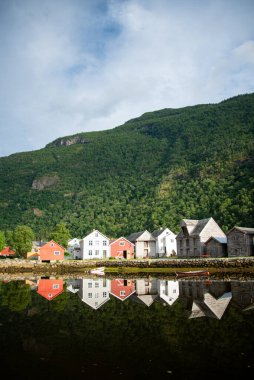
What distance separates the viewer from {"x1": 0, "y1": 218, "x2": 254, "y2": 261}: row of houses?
60.3 meters

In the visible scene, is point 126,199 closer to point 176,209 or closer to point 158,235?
point 176,209

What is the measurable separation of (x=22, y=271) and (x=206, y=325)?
5388 centimetres

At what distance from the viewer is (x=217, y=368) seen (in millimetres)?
9742

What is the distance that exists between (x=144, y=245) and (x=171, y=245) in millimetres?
7399

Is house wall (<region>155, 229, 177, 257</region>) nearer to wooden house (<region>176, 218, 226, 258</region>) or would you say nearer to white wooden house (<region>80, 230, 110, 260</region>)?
white wooden house (<region>80, 230, 110, 260</region>)

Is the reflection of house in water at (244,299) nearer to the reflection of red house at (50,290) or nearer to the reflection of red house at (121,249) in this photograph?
the reflection of red house at (50,290)

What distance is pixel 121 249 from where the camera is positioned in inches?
3334

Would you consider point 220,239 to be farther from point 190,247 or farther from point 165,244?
point 165,244

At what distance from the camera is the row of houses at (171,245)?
60312 mm

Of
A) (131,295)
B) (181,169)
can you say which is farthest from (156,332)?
(181,169)

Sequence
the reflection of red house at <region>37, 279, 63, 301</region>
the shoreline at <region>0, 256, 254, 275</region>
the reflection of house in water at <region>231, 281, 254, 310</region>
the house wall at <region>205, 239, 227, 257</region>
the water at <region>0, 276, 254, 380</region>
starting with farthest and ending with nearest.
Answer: the house wall at <region>205, 239, 227, 257</region> → the shoreline at <region>0, 256, 254, 275</region> → the reflection of red house at <region>37, 279, 63, 301</region> → the reflection of house in water at <region>231, 281, 254, 310</region> → the water at <region>0, 276, 254, 380</region>

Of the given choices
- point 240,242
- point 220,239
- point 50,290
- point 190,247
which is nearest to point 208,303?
point 50,290

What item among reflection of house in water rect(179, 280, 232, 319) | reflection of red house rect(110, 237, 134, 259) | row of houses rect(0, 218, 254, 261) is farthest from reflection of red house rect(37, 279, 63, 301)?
reflection of red house rect(110, 237, 134, 259)

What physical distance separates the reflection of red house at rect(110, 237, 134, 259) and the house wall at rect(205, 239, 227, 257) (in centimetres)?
2345
